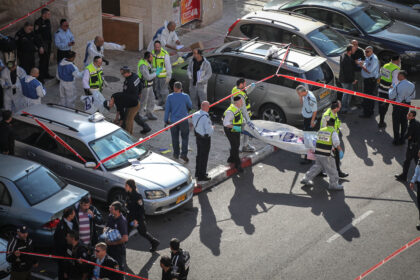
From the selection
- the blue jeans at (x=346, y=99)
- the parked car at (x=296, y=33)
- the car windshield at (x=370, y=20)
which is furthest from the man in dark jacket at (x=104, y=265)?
the car windshield at (x=370, y=20)

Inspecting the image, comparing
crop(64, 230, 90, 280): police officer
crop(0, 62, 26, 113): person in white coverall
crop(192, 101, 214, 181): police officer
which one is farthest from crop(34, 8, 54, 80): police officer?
crop(64, 230, 90, 280): police officer

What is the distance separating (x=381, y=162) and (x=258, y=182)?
9.77 feet

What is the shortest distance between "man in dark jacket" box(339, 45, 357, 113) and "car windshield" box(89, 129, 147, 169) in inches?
252

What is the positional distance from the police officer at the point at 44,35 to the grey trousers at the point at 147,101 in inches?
123

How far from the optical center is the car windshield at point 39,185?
35.7ft

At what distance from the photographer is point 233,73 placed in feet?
53.5

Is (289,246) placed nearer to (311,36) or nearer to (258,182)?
(258,182)

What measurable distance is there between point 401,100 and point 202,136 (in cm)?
519

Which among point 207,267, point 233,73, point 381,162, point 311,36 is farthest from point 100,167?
point 311,36

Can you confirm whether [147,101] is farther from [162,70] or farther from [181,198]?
[181,198]

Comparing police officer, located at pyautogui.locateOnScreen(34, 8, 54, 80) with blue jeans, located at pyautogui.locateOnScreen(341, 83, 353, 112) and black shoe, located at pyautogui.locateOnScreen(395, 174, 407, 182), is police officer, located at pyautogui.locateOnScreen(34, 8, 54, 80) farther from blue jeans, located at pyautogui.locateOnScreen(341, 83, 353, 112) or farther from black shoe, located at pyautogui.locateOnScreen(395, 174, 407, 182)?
black shoe, located at pyautogui.locateOnScreen(395, 174, 407, 182)

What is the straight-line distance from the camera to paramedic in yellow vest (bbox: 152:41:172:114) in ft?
52.7

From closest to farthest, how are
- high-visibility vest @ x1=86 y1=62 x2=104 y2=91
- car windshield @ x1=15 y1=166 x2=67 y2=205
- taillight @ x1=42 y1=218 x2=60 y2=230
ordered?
taillight @ x1=42 y1=218 x2=60 y2=230 < car windshield @ x1=15 y1=166 x2=67 y2=205 < high-visibility vest @ x1=86 y1=62 x2=104 y2=91

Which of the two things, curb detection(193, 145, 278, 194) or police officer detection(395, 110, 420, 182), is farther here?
police officer detection(395, 110, 420, 182)
